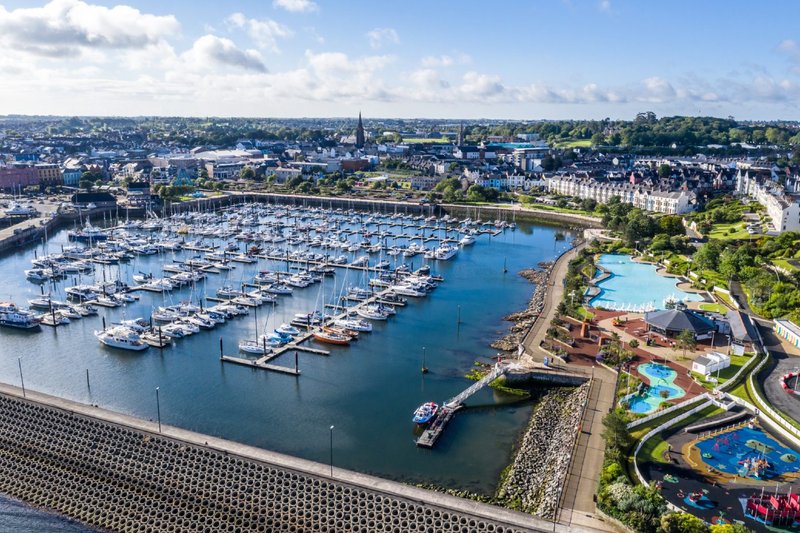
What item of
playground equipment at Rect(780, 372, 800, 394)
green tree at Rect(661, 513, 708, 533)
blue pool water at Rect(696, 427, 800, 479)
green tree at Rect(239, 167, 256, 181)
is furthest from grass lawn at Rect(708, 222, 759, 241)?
green tree at Rect(239, 167, 256, 181)

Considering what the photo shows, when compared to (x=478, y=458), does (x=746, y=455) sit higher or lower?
higher

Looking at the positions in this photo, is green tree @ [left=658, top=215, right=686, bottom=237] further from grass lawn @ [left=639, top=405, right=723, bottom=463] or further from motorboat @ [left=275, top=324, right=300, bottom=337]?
motorboat @ [left=275, top=324, right=300, bottom=337]

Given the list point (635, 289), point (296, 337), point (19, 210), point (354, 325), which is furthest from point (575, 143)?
point (296, 337)

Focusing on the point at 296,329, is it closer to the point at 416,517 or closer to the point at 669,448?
the point at 416,517

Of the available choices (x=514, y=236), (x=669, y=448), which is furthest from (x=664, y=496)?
(x=514, y=236)

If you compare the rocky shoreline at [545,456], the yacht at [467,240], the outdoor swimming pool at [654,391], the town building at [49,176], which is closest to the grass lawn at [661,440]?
the outdoor swimming pool at [654,391]
